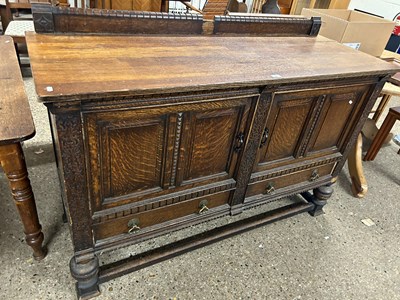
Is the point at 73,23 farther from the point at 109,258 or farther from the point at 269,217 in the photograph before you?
the point at 269,217

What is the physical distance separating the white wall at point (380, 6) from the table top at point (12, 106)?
12.2 feet

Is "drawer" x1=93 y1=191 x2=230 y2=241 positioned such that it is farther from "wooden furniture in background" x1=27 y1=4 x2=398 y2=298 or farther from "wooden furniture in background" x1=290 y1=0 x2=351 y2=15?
"wooden furniture in background" x1=290 y1=0 x2=351 y2=15

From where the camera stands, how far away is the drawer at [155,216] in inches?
41.3

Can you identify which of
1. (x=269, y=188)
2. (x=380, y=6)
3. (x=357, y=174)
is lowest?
(x=357, y=174)

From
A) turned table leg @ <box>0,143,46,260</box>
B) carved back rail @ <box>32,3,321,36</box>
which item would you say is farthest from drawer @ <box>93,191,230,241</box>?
carved back rail @ <box>32,3,321,36</box>

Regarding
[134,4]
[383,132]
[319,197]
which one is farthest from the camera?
[134,4]

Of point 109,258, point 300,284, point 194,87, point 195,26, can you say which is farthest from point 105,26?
point 300,284

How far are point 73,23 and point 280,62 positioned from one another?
2.29ft

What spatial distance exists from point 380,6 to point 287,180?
10.5 feet

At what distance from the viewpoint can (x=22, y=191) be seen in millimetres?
1123

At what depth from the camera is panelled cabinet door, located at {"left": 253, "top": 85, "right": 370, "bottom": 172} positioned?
1.12 m

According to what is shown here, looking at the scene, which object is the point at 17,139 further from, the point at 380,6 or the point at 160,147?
the point at 380,6

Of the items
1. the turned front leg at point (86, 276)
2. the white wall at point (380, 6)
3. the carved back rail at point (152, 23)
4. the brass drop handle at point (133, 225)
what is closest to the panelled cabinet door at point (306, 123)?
the carved back rail at point (152, 23)

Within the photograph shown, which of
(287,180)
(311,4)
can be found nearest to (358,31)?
(287,180)
